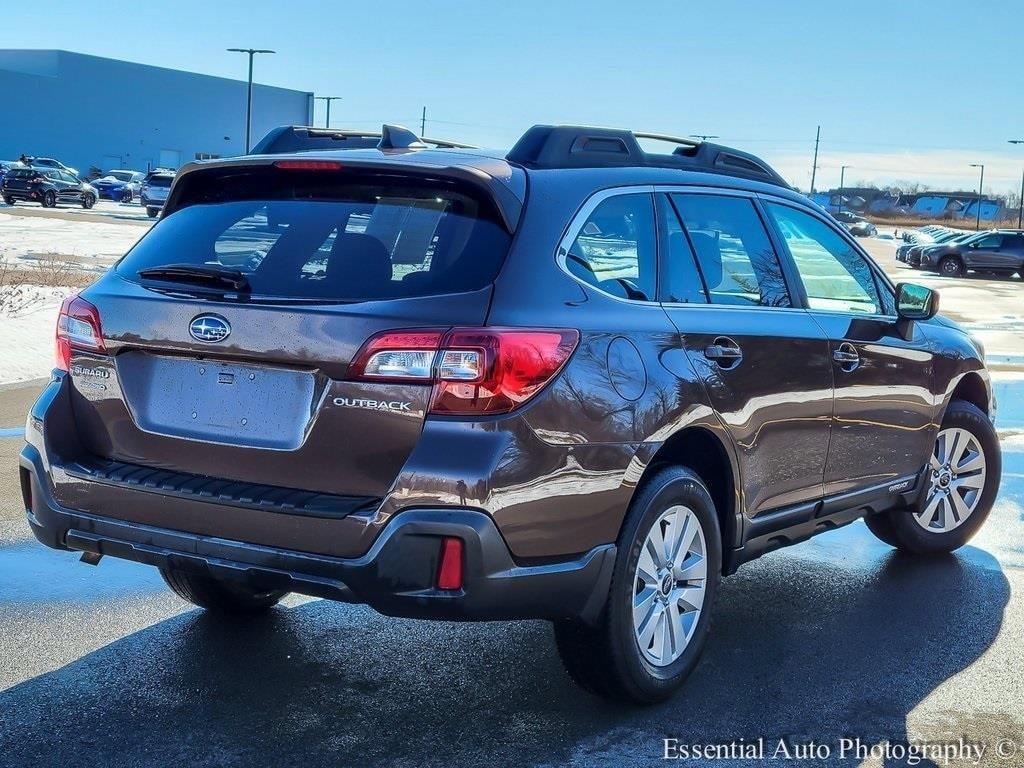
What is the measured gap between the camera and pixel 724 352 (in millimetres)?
4449

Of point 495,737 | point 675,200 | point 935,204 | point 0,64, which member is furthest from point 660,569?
point 935,204

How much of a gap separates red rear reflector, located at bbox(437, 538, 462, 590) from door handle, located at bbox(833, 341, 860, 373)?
221 cm

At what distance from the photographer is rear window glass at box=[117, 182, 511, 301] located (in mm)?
3752

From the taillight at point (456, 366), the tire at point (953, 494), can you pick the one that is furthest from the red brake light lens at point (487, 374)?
the tire at point (953, 494)

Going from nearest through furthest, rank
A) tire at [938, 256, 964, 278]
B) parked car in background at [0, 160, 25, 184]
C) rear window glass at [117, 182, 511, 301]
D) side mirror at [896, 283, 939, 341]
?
rear window glass at [117, 182, 511, 301] < side mirror at [896, 283, 939, 341] < tire at [938, 256, 964, 278] < parked car in background at [0, 160, 25, 184]

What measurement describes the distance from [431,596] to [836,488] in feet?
7.77

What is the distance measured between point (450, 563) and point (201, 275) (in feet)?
3.95

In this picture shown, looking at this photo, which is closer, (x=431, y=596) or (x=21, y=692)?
(x=431, y=596)

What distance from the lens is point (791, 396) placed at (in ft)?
15.9

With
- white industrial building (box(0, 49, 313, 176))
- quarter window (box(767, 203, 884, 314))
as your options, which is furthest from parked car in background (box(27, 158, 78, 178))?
quarter window (box(767, 203, 884, 314))

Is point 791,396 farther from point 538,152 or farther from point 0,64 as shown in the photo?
point 0,64

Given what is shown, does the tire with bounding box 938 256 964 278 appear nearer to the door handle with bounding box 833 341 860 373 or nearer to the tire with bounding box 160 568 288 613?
the door handle with bounding box 833 341 860 373

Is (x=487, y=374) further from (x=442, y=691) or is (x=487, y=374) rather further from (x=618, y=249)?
(x=442, y=691)

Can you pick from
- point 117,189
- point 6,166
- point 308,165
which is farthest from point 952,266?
point 308,165
